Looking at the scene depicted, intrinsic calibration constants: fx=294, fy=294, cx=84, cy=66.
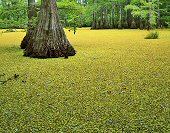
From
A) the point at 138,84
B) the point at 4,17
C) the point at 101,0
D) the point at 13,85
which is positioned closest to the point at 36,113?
the point at 13,85

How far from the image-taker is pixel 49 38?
598 centimetres

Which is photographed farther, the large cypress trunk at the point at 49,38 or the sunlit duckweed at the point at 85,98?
the large cypress trunk at the point at 49,38

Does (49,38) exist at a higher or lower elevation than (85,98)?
higher

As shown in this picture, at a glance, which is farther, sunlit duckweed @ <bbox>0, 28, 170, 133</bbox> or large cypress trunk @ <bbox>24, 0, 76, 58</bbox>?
large cypress trunk @ <bbox>24, 0, 76, 58</bbox>

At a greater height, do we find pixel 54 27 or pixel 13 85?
pixel 54 27

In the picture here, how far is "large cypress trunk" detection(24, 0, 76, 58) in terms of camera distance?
19.4ft

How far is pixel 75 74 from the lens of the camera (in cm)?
418

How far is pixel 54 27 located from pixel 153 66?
2.38 meters

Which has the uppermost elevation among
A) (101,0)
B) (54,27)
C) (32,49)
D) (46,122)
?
(101,0)

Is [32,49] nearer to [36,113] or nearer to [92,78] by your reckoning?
[92,78]

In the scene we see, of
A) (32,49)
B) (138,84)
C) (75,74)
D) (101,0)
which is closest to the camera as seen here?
(138,84)

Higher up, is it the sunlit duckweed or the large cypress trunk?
the large cypress trunk

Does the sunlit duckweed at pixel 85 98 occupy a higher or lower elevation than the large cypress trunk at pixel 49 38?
lower

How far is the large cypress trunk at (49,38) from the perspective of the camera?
19.4 ft
